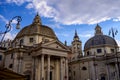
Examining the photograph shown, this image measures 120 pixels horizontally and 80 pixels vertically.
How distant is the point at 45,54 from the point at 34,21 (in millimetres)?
16050

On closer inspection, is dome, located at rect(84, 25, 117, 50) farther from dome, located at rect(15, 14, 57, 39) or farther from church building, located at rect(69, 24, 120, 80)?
dome, located at rect(15, 14, 57, 39)

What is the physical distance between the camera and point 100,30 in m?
64.0

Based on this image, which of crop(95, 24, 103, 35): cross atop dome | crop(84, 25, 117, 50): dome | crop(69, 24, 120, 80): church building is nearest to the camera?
crop(69, 24, 120, 80): church building

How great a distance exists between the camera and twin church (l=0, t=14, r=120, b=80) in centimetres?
3909

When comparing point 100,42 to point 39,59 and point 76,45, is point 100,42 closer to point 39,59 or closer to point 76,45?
point 76,45

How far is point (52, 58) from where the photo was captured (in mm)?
41750

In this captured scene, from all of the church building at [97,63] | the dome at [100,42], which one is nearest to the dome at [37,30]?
the church building at [97,63]

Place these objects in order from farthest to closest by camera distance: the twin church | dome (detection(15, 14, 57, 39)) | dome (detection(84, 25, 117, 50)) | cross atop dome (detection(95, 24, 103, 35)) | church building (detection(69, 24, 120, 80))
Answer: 1. cross atop dome (detection(95, 24, 103, 35))
2. dome (detection(84, 25, 117, 50))
3. church building (detection(69, 24, 120, 80))
4. dome (detection(15, 14, 57, 39))
5. the twin church

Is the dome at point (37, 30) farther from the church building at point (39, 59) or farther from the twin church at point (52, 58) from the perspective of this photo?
the church building at point (39, 59)

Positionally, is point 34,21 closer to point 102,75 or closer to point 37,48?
point 37,48

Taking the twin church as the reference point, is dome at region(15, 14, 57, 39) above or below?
above

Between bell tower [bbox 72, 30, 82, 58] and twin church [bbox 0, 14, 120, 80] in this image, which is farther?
bell tower [bbox 72, 30, 82, 58]

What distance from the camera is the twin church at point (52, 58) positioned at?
3909 cm

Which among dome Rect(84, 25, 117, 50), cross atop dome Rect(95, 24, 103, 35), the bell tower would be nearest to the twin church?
dome Rect(84, 25, 117, 50)
